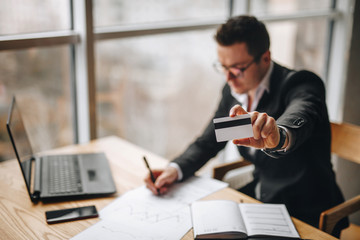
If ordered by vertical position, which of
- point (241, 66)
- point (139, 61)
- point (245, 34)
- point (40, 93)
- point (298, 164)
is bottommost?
point (298, 164)

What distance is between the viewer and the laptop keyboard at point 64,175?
1428 mm

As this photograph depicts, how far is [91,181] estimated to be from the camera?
150cm

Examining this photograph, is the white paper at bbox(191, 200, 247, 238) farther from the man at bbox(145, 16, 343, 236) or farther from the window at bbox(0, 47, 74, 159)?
the window at bbox(0, 47, 74, 159)

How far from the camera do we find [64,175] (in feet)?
4.99

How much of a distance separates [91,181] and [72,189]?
89 mm

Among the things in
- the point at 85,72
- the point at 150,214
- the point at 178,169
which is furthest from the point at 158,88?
the point at 150,214

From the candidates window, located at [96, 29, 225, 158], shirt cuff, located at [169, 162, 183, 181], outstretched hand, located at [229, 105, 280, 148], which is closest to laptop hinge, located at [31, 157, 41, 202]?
shirt cuff, located at [169, 162, 183, 181]

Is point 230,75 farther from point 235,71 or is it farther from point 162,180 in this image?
point 162,180

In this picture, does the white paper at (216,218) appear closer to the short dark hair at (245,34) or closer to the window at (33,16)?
the short dark hair at (245,34)

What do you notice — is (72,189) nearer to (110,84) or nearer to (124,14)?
(110,84)

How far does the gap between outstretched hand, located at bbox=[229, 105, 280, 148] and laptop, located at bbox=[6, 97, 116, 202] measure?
1.96 feet

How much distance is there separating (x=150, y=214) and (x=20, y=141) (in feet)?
1.84

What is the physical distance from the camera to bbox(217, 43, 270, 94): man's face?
1513 mm

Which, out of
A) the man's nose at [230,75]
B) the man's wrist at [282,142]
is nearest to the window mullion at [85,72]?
the man's nose at [230,75]
